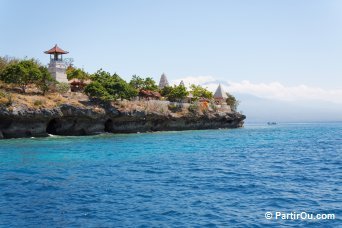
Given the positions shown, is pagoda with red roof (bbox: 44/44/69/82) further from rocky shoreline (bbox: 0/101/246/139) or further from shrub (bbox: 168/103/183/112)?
shrub (bbox: 168/103/183/112)

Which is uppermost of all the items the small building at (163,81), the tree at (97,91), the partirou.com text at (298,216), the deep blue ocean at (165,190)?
the small building at (163,81)

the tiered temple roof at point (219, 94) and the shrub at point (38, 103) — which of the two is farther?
the tiered temple roof at point (219, 94)

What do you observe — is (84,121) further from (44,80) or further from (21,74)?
(21,74)

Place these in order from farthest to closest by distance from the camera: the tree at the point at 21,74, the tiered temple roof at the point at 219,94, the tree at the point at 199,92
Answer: the tiered temple roof at the point at 219,94
the tree at the point at 199,92
the tree at the point at 21,74

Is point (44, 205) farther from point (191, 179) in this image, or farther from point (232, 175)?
point (232, 175)

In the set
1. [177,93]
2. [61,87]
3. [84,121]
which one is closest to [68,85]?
Result: [61,87]

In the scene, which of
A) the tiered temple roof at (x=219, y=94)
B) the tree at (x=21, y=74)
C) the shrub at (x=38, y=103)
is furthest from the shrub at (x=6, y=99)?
the tiered temple roof at (x=219, y=94)

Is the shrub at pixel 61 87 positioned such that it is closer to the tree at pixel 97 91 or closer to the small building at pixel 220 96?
the tree at pixel 97 91

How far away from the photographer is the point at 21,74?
56.6 m

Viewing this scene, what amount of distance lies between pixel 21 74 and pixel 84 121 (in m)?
11.9

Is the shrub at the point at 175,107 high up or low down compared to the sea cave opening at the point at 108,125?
up

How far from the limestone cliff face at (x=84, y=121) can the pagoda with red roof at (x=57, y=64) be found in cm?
1061

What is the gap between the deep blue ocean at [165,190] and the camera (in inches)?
537

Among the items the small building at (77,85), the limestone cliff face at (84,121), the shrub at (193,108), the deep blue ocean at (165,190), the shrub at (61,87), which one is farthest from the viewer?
the shrub at (193,108)
